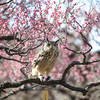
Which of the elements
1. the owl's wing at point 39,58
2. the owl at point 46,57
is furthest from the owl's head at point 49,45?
the owl's wing at point 39,58

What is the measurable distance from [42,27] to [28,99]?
28.9 ft

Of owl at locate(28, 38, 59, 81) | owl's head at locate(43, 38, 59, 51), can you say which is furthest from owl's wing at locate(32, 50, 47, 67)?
owl's head at locate(43, 38, 59, 51)

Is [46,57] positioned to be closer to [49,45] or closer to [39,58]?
[39,58]

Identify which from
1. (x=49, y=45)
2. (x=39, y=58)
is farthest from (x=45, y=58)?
(x=49, y=45)

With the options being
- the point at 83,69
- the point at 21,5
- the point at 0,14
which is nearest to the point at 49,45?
the point at 21,5

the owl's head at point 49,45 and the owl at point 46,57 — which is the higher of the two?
the owl's head at point 49,45

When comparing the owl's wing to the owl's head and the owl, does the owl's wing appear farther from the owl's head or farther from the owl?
Result: the owl's head

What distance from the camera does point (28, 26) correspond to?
340cm

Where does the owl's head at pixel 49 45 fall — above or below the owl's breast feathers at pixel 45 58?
above

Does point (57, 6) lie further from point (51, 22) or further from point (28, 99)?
point (28, 99)

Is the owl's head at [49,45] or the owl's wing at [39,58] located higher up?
the owl's head at [49,45]

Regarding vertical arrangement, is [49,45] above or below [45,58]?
above

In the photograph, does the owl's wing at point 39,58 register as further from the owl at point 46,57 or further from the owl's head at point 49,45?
the owl's head at point 49,45

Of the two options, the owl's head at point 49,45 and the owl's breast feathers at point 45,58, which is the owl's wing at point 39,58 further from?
the owl's head at point 49,45
